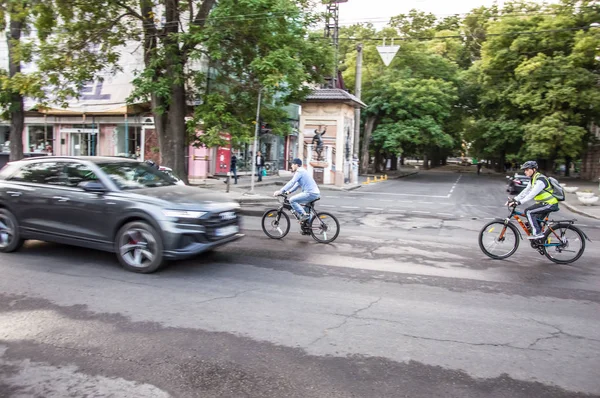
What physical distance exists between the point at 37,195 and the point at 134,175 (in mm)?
1527

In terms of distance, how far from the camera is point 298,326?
4.67m

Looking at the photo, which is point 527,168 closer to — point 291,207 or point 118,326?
point 291,207

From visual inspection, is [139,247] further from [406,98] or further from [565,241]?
[406,98]

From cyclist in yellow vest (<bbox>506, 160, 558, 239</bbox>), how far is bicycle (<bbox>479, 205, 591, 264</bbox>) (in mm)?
110

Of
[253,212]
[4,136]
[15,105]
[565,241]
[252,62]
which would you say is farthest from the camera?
[4,136]

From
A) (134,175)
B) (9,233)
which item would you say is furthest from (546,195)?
(9,233)

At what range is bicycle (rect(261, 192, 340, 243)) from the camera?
30.6 feet

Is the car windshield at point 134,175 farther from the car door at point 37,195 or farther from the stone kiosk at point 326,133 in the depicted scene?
the stone kiosk at point 326,133

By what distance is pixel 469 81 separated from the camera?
4338 centimetres

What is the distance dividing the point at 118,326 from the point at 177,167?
1173 centimetres

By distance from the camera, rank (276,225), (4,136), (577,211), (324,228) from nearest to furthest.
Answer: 1. (324,228)
2. (276,225)
3. (577,211)
4. (4,136)

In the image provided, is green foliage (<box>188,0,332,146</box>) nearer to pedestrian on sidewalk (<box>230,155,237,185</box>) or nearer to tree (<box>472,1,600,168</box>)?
pedestrian on sidewalk (<box>230,155,237,185</box>)

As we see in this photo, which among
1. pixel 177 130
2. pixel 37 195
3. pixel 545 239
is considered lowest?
pixel 545 239

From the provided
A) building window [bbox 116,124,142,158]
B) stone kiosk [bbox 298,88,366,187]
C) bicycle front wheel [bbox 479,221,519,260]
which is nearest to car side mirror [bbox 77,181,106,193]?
bicycle front wheel [bbox 479,221,519,260]
